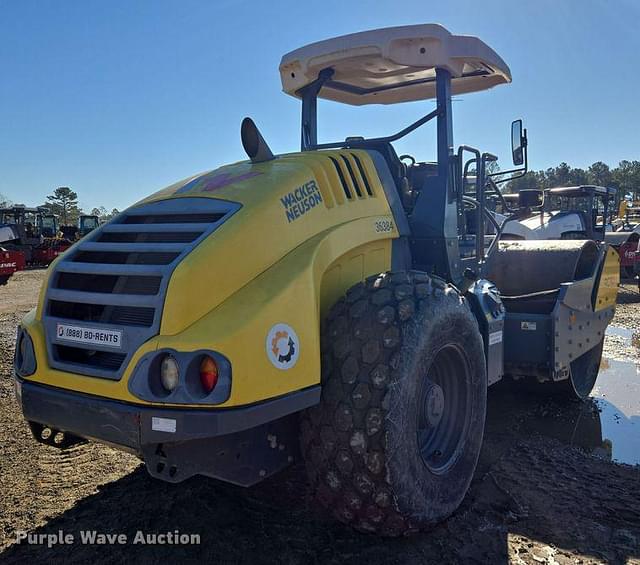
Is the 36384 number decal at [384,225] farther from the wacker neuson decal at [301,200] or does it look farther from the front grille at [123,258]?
the front grille at [123,258]

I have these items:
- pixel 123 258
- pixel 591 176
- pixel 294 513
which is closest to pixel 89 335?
pixel 123 258

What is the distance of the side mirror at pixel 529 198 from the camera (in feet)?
32.7

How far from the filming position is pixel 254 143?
3.56 m

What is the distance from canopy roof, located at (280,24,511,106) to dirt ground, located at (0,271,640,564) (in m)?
2.83

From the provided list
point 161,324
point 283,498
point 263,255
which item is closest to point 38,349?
point 161,324

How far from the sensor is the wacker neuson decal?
297 cm

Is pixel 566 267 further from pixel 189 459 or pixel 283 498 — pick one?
pixel 189 459

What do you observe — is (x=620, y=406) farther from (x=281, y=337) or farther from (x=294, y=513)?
(x=281, y=337)

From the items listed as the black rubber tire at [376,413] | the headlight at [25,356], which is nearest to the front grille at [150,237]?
the headlight at [25,356]

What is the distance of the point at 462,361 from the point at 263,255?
1.45 m

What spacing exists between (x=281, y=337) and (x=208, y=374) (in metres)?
0.35

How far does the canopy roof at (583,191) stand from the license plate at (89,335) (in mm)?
12627

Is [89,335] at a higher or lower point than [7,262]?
lower

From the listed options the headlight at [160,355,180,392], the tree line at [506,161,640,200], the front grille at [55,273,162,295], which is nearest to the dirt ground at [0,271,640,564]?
the headlight at [160,355,180,392]
